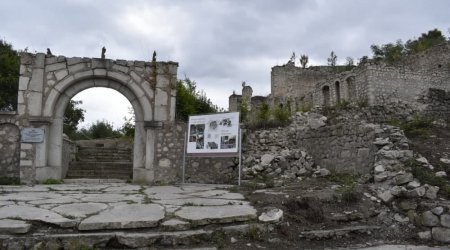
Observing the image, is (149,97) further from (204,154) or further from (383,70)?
(383,70)

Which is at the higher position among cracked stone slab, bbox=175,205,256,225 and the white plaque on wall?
the white plaque on wall

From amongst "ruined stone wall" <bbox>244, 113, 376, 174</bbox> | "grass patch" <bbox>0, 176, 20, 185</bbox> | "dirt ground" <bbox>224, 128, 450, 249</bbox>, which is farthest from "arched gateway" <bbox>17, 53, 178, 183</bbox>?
"dirt ground" <bbox>224, 128, 450, 249</bbox>

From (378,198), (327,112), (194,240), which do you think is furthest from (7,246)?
(327,112)

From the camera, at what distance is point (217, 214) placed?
4.20 m

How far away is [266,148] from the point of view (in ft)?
33.2

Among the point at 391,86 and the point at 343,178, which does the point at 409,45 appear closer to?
the point at 391,86

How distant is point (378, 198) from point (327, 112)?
7993 mm

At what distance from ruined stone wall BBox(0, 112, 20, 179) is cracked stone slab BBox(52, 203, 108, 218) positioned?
15.7 ft

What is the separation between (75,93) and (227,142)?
13.7 ft

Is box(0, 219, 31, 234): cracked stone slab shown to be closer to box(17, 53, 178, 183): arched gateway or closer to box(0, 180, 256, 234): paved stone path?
box(0, 180, 256, 234): paved stone path

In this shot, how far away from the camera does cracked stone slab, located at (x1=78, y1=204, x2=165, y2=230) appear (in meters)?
3.70

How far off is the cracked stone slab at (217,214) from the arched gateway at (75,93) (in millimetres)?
4454

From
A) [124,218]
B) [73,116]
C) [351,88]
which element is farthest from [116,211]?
[73,116]

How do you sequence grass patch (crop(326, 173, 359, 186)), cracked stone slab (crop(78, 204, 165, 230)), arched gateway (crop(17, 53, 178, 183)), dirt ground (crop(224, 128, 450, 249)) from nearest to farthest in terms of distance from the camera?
cracked stone slab (crop(78, 204, 165, 230)) < dirt ground (crop(224, 128, 450, 249)) < grass patch (crop(326, 173, 359, 186)) < arched gateway (crop(17, 53, 178, 183))
